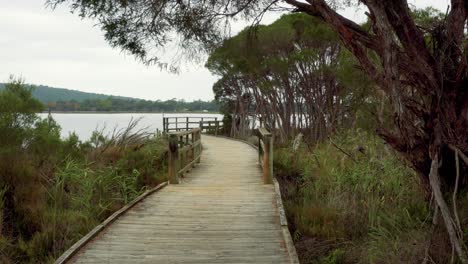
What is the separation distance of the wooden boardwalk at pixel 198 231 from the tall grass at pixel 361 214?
0.51 meters

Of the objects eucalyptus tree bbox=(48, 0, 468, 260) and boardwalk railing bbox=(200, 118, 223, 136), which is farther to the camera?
boardwalk railing bbox=(200, 118, 223, 136)

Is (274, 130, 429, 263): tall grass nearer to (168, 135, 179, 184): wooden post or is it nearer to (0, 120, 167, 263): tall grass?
(168, 135, 179, 184): wooden post

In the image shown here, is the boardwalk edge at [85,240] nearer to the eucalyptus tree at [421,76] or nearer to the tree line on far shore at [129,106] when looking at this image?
the eucalyptus tree at [421,76]

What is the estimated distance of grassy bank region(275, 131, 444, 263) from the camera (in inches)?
193

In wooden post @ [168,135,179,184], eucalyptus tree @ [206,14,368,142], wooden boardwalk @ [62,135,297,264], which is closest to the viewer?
wooden boardwalk @ [62,135,297,264]

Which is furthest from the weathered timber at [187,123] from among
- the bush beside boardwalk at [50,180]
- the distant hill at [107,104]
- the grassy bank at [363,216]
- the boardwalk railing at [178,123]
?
the grassy bank at [363,216]

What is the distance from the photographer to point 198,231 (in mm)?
5602

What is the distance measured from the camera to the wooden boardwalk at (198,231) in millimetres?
4699

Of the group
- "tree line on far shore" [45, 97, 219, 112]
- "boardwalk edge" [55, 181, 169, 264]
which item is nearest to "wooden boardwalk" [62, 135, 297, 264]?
"boardwalk edge" [55, 181, 169, 264]

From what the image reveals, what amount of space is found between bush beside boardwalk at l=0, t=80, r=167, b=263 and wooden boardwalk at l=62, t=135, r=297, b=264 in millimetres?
868

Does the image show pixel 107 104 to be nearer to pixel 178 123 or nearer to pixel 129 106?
pixel 178 123

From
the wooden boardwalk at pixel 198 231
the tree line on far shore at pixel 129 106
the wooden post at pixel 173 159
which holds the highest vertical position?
the tree line on far shore at pixel 129 106

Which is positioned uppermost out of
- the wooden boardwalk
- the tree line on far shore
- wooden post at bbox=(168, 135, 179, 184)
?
the tree line on far shore

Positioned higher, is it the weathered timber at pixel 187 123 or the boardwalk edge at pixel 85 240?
the weathered timber at pixel 187 123
